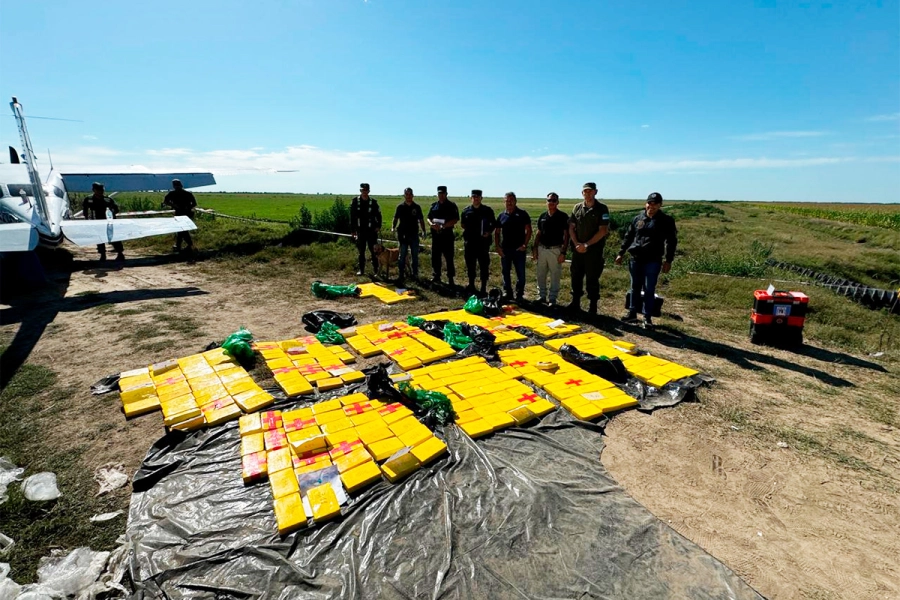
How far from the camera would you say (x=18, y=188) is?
10047 mm

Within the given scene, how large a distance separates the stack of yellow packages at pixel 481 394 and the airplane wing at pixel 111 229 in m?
8.86

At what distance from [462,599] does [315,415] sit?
219 centimetres

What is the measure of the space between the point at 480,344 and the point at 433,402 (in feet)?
5.93

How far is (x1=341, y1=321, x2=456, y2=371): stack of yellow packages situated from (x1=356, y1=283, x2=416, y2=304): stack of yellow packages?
161cm

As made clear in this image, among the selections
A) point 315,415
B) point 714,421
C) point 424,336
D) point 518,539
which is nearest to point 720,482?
point 714,421

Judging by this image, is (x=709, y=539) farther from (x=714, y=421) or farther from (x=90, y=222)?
(x=90, y=222)

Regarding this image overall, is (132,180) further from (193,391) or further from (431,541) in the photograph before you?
(431,541)

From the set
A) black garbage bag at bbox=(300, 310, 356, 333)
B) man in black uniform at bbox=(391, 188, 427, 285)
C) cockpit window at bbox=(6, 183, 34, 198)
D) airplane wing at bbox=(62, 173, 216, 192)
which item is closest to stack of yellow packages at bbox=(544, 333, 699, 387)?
black garbage bag at bbox=(300, 310, 356, 333)

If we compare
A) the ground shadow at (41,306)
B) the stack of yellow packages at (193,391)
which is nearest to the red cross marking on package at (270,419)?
the stack of yellow packages at (193,391)

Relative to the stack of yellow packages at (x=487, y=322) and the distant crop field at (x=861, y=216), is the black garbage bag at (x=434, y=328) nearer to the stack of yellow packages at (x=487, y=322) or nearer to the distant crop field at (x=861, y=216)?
the stack of yellow packages at (x=487, y=322)

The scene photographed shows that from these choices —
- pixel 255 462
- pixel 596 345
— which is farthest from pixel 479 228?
pixel 255 462

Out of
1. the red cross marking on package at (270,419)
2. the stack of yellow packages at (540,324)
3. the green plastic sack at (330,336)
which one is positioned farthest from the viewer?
the stack of yellow packages at (540,324)

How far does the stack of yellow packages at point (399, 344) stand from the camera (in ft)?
17.4

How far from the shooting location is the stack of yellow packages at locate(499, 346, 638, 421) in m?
4.12
